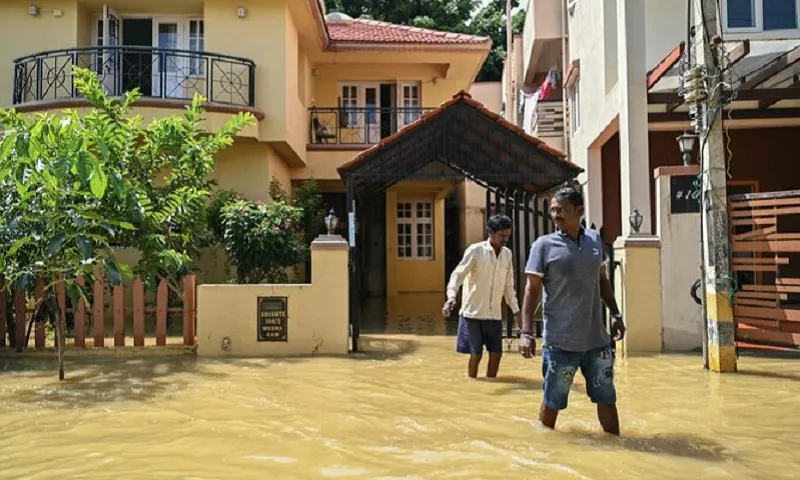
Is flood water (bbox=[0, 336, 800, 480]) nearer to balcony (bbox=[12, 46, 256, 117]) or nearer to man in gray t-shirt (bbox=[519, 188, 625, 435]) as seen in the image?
man in gray t-shirt (bbox=[519, 188, 625, 435])

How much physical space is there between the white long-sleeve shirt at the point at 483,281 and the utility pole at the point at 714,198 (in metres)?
2.35

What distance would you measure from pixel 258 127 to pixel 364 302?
6.56 metres

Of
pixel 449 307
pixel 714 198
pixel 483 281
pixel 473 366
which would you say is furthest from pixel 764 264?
pixel 449 307

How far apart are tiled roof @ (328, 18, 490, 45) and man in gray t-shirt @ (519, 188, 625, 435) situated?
44.3ft

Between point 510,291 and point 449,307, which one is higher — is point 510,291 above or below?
above

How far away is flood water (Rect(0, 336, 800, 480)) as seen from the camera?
4.45 metres

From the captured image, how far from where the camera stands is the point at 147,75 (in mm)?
14672

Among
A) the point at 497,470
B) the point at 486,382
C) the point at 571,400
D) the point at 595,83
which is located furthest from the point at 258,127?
the point at 497,470

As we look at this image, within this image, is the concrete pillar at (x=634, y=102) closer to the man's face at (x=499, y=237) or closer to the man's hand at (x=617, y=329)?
the man's face at (x=499, y=237)

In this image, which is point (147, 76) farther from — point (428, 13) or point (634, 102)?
point (428, 13)

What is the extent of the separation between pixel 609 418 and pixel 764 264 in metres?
4.42

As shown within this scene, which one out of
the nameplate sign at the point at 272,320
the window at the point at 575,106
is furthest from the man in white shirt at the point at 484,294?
the window at the point at 575,106

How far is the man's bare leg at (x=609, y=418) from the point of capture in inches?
205

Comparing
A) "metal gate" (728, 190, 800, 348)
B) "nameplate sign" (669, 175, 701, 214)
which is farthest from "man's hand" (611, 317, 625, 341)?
"nameplate sign" (669, 175, 701, 214)
